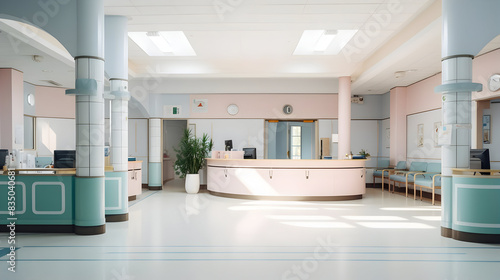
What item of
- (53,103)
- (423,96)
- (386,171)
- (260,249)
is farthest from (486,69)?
(53,103)

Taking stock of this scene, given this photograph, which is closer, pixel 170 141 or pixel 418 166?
pixel 418 166

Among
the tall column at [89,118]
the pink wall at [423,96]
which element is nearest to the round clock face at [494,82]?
the pink wall at [423,96]

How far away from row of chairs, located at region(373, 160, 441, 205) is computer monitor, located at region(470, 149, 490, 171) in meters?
3.06

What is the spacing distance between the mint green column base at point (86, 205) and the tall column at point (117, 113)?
992 mm

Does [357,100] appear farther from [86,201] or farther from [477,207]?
[86,201]

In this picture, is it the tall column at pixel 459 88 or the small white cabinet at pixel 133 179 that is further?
the small white cabinet at pixel 133 179

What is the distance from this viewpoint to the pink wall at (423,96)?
928cm

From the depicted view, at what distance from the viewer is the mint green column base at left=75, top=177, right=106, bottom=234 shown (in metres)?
5.23

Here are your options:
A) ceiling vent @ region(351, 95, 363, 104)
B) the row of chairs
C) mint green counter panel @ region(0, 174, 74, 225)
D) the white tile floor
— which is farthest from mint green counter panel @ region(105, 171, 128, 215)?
ceiling vent @ region(351, 95, 363, 104)

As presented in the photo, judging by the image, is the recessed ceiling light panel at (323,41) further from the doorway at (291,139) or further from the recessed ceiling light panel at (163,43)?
the doorway at (291,139)

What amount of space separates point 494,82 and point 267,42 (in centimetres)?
480

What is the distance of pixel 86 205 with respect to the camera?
5.23 metres

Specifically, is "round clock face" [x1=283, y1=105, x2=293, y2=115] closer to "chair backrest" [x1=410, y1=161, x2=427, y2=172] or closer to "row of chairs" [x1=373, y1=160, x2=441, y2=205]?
"row of chairs" [x1=373, y1=160, x2=441, y2=205]

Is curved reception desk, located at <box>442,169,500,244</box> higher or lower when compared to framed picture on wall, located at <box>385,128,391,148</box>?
lower
